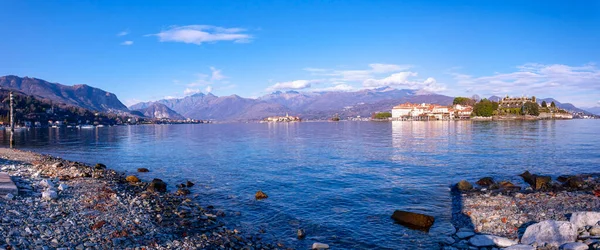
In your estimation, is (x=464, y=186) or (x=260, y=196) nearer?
(x=260, y=196)

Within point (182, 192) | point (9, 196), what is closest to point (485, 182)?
point (182, 192)

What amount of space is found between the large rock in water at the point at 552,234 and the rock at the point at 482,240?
117 cm

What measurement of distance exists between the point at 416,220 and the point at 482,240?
11.0 feet

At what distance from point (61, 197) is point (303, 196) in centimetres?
1429

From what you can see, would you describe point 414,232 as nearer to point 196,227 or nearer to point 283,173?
point 196,227

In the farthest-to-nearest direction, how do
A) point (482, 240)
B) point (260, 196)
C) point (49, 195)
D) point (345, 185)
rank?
1. point (345, 185)
2. point (260, 196)
3. point (49, 195)
4. point (482, 240)

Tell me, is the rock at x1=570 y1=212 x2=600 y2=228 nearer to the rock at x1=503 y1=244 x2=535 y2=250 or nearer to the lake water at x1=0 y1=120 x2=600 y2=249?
the rock at x1=503 y1=244 x2=535 y2=250

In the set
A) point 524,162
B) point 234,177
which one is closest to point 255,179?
point 234,177

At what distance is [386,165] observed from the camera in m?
37.4

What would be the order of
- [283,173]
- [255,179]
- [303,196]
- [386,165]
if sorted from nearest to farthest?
[303,196] → [255,179] → [283,173] → [386,165]

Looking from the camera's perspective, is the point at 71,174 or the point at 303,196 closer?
the point at 303,196

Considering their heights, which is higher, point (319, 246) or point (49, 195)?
point (49, 195)

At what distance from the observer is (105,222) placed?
14.1 m

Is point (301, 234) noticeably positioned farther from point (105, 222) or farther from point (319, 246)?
point (105, 222)
